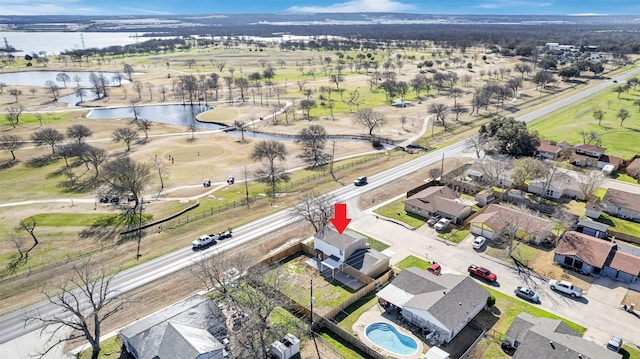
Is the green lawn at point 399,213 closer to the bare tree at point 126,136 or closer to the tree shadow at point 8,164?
the bare tree at point 126,136

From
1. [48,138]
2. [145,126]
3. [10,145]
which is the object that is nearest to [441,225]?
[145,126]

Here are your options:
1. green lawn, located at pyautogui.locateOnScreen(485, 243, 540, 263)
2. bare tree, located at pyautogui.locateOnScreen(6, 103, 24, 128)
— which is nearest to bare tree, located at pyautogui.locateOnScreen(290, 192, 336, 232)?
green lawn, located at pyautogui.locateOnScreen(485, 243, 540, 263)

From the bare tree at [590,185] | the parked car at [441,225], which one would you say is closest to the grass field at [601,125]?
the bare tree at [590,185]

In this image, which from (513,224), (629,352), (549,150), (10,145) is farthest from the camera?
(10,145)

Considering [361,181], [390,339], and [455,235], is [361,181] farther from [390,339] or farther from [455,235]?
[390,339]

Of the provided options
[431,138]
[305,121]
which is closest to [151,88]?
[305,121]

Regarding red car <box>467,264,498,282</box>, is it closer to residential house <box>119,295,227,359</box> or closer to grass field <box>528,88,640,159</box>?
residential house <box>119,295,227,359</box>
